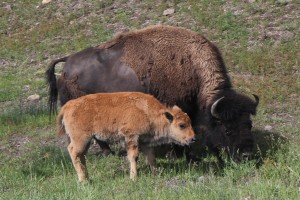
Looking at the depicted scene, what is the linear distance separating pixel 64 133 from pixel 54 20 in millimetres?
9653

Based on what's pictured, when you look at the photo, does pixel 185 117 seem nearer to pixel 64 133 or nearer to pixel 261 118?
pixel 64 133

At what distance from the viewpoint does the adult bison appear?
9.08m

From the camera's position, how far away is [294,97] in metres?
11.5

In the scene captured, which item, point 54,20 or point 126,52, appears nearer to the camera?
point 126,52

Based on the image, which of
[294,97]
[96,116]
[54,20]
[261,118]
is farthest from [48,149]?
[54,20]

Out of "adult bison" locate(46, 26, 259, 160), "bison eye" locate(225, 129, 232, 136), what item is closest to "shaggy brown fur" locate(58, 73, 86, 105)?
"adult bison" locate(46, 26, 259, 160)

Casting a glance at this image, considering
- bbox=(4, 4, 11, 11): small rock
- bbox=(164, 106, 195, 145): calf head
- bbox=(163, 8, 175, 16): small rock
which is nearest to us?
bbox=(164, 106, 195, 145): calf head

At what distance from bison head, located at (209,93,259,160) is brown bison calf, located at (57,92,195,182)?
0.66m

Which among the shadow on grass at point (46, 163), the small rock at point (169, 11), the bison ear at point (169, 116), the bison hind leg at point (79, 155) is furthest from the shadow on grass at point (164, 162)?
the small rock at point (169, 11)

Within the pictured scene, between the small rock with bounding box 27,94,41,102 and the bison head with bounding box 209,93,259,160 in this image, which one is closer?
the bison head with bounding box 209,93,259,160

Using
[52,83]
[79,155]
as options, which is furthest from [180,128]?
[52,83]

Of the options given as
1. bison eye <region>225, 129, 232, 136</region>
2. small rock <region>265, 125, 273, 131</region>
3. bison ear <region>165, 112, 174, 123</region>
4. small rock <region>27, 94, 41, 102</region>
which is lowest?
small rock <region>27, 94, 41, 102</region>

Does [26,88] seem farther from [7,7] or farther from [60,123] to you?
[7,7]

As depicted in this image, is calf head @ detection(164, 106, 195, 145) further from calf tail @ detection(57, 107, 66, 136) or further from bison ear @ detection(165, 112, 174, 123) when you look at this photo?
calf tail @ detection(57, 107, 66, 136)
